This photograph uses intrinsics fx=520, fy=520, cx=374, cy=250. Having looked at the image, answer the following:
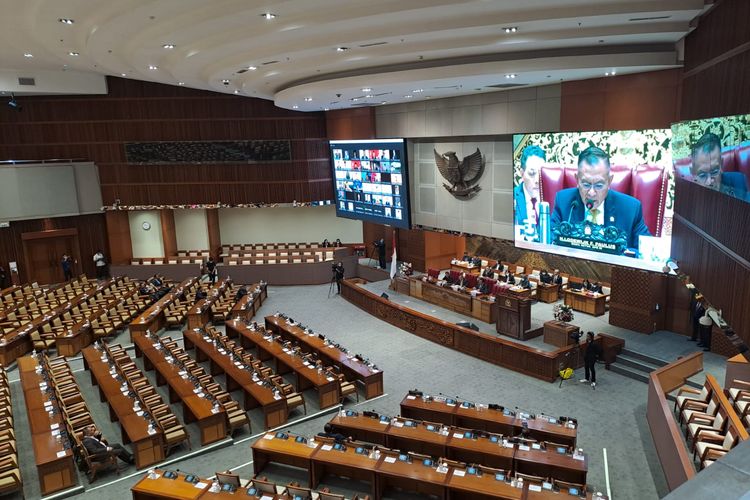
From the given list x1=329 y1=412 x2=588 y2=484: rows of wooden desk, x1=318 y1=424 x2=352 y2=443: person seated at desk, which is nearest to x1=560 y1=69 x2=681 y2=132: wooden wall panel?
x1=329 y1=412 x2=588 y2=484: rows of wooden desk

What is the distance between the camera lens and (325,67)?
11336 mm

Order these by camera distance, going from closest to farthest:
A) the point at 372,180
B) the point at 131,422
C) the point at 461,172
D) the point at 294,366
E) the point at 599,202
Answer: the point at 131,422, the point at 294,366, the point at 599,202, the point at 461,172, the point at 372,180

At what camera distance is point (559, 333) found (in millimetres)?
11648

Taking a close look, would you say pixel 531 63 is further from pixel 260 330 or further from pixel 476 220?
pixel 260 330

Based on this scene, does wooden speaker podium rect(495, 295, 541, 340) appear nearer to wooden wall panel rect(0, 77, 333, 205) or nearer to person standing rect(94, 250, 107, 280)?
wooden wall panel rect(0, 77, 333, 205)

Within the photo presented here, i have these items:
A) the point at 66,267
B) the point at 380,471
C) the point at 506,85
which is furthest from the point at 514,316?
the point at 66,267

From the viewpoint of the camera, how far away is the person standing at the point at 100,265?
2000 centimetres

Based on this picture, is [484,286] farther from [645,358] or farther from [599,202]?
[645,358]

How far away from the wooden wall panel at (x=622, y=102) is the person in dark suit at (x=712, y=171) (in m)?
3.71

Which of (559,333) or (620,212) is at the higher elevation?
(620,212)

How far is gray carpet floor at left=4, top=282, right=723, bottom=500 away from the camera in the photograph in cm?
767

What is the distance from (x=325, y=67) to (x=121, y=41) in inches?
166

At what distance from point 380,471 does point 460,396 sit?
12.2 feet

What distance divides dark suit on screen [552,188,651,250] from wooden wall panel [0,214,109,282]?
57.3 ft
